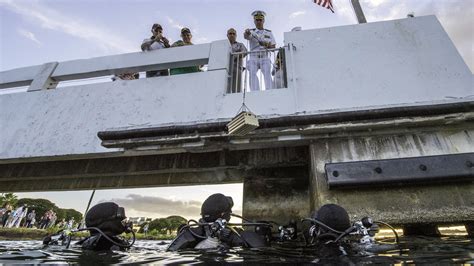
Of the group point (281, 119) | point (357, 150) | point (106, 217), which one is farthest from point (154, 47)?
point (357, 150)

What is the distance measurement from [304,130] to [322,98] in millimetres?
939

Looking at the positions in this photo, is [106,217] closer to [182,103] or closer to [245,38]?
[182,103]

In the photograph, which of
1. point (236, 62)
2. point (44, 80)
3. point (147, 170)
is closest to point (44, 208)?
point (44, 80)

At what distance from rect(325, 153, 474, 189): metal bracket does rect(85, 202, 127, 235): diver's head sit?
3025mm

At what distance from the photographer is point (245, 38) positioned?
650 cm

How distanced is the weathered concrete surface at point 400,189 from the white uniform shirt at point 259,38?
2.84m

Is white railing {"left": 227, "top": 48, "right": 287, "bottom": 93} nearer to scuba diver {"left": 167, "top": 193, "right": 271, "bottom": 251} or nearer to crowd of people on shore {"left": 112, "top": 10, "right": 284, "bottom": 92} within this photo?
crowd of people on shore {"left": 112, "top": 10, "right": 284, "bottom": 92}

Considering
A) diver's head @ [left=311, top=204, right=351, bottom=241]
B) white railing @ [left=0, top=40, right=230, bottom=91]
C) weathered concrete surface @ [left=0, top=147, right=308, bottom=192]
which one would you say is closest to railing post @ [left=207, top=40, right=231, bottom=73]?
white railing @ [left=0, top=40, right=230, bottom=91]

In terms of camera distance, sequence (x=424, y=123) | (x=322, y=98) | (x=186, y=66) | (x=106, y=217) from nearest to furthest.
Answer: (x=106, y=217), (x=424, y=123), (x=322, y=98), (x=186, y=66)

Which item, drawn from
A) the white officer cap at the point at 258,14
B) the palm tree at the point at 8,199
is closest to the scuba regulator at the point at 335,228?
the white officer cap at the point at 258,14

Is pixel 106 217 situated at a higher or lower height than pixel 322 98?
lower

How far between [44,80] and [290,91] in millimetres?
6232

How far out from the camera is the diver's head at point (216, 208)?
11.3 feet

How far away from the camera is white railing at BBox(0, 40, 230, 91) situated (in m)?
6.11
